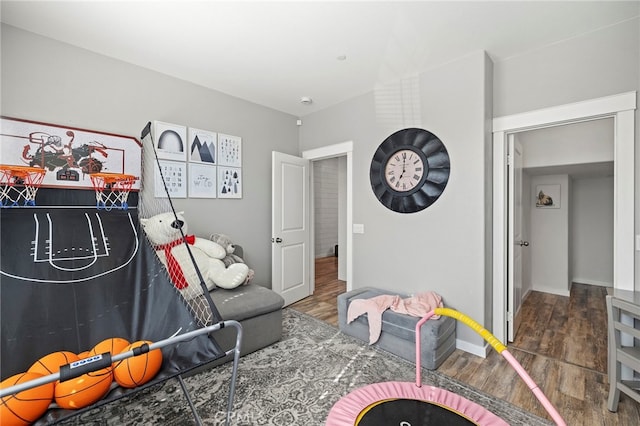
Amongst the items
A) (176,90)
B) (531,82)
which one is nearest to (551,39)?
(531,82)

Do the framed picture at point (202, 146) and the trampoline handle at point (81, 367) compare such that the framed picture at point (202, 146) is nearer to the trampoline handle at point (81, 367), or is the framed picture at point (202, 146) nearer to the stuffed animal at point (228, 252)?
the stuffed animal at point (228, 252)

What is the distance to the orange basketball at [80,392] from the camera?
1177 mm

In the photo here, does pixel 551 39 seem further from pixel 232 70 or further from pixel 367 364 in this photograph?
pixel 367 364

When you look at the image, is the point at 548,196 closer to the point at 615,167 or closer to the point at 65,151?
the point at 615,167

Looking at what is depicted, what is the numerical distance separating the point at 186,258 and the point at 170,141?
1.26 meters

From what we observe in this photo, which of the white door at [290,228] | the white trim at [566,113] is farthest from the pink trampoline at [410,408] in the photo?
the white door at [290,228]

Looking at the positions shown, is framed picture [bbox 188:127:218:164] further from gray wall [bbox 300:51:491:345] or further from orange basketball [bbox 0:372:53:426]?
orange basketball [bbox 0:372:53:426]

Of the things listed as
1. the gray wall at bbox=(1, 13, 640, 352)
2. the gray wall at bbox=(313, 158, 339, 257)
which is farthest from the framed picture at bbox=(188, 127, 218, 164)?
the gray wall at bbox=(313, 158, 339, 257)

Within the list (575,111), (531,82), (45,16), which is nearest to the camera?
(45,16)

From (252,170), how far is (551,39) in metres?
3.25

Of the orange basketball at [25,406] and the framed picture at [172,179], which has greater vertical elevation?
the framed picture at [172,179]

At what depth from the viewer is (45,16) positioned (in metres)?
2.10

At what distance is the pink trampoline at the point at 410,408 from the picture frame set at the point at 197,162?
2616 mm

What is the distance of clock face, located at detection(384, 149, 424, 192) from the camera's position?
3.02m
